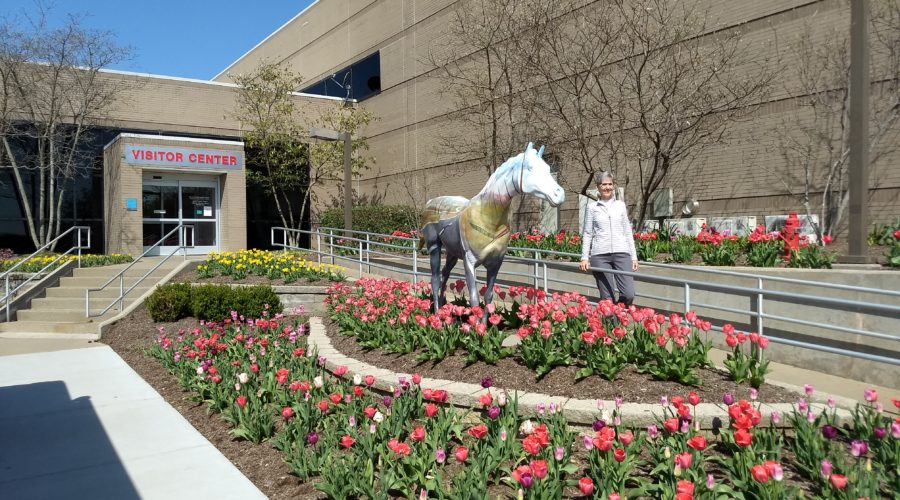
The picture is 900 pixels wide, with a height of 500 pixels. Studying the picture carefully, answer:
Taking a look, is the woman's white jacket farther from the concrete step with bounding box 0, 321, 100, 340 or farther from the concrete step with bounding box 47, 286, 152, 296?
the concrete step with bounding box 47, 286, 152, 296

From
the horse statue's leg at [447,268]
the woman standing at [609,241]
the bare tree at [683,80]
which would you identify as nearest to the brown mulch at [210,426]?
the horse statue's leg at [447,268]

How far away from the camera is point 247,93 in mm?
22016

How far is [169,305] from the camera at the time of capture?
32.2 feet

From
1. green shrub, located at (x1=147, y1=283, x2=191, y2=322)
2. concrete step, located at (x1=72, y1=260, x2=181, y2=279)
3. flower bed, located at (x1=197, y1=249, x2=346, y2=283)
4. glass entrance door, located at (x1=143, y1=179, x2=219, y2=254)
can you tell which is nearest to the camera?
green shrub, located at (x1=147, y1=283, x2=191, y2=322)

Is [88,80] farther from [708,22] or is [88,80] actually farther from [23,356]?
[708,22]

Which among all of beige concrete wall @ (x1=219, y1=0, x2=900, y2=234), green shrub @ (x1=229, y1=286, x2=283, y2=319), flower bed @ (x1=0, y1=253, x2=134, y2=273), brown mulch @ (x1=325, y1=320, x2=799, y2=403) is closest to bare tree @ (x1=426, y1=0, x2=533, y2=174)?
beige concrete wall @ (x1=219, y1=0, x2=900, y2=234)

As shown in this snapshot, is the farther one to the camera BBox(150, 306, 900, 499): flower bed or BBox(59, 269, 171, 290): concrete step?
BBox(59, 269, 171, 290): concrete step

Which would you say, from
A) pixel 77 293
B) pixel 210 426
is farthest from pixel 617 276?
pixel 77 293

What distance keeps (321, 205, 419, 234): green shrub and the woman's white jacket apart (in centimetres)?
1324

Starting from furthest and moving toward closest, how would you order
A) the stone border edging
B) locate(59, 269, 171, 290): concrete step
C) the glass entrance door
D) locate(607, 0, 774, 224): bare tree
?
the glass entrance door, locate(59, 269, 171, 290): concrete step, locate(607, 0, 774, 224): bare tree, the stone border edging

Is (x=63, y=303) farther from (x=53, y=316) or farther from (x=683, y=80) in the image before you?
(x=683, y=80)

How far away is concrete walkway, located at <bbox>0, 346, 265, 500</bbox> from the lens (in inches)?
154

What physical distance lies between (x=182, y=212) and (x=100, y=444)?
16.1 metres

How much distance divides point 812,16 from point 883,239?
5.51 m
